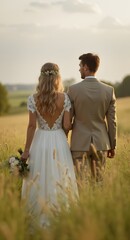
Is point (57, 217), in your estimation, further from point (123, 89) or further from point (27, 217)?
point (123, 89)

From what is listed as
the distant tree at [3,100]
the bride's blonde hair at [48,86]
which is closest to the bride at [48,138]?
the bride's blonde hair at [48,86]

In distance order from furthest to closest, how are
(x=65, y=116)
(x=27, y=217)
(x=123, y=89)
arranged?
(x=123, y=89)
(x=65, y=116)
(x=27, y=217)

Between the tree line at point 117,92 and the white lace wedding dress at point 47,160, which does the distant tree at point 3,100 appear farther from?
the white lace wedding dress at point 47,160

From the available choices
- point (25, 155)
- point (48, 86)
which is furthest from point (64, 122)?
point (25, 155)

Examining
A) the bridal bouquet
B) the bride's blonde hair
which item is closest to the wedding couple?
the bride's blonde hair

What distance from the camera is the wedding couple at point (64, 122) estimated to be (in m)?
6.86

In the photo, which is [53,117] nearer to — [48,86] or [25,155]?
[48,86]

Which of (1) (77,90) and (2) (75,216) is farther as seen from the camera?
(1) (77,90)

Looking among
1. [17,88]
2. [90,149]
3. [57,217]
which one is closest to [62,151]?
[90,149]

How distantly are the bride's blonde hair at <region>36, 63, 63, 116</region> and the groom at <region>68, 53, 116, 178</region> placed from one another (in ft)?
0.95

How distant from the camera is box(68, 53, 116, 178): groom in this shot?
22.9 feet

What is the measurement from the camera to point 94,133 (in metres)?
7.14

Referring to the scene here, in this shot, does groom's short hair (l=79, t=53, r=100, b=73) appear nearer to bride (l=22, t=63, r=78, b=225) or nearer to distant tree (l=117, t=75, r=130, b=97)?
bride (l=22, t=63, r=78, b=225)

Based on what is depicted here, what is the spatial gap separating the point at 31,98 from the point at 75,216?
97.7 inches
